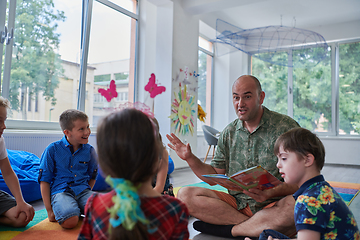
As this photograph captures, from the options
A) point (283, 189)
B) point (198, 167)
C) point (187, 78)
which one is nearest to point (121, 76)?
point (187, 78)

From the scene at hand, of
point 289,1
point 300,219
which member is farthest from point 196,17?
point 300,219

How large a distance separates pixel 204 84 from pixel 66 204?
18.5 ft

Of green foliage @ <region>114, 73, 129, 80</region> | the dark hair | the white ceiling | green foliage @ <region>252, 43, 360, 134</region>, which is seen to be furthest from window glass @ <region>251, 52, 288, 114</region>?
the dark hair

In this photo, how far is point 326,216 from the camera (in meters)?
1.05

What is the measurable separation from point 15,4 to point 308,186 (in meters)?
Result: 3.49

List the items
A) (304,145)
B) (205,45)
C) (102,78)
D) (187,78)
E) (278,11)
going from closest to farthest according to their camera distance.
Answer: (304,145)
(102,78)
(187,78)
(278,11)
(205,45)

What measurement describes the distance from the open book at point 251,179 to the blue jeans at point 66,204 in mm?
966

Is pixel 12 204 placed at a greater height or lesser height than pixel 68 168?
lesser

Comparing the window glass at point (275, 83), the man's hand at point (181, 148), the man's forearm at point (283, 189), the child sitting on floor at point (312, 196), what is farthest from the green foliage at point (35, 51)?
the window glass at point (275, 83)

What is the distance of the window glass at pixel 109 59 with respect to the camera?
4309mm

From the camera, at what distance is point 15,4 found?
3289 mm

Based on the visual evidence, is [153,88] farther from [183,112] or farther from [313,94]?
[313,94]

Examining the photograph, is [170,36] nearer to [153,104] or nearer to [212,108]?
[153,104]

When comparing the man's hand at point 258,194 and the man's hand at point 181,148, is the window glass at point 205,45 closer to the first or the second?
the man's hand at point 181,148
